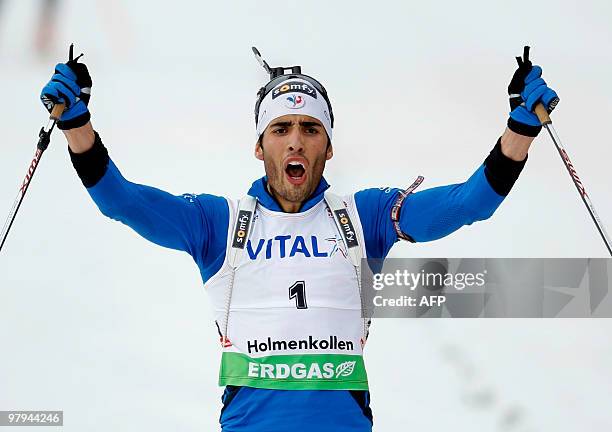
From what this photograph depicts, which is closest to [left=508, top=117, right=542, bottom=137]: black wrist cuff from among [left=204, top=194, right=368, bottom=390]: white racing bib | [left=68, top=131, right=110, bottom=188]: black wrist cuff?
[left=204, top=194, right=368, bottom=390]: white racing bib

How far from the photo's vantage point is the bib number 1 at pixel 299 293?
3.75 metres

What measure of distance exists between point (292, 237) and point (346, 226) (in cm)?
21

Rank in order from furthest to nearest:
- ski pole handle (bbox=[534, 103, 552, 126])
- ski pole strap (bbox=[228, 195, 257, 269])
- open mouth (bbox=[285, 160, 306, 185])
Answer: open mouth (bbox=[285, 160, 306, 185]) < ski pole strap (bbox=[228, 195, 257, 269]) < ski pole handle (bbox=[534, 103, 552, 126])

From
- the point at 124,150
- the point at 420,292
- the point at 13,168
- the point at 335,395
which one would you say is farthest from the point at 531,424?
the point at 13,168

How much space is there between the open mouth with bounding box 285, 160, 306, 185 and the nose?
5 centimetres

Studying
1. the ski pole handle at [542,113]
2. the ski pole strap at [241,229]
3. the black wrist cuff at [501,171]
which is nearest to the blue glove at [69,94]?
the ski pole strap at [241,229]

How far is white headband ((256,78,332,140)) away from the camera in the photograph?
413cm

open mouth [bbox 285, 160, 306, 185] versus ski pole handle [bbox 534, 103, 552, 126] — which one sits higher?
open mouth [bbox 285, 160, 306, 185]

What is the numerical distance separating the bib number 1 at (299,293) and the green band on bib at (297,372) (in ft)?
0.59

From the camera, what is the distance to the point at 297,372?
369 cm

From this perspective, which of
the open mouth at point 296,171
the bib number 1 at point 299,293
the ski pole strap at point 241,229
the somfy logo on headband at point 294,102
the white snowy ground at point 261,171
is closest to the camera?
the bib number 1 at point 299,293

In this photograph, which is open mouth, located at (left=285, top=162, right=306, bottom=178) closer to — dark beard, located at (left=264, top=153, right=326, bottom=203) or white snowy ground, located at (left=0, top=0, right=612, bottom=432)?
dark beard, located at (left=264, top=153, right=326, bottom=203)

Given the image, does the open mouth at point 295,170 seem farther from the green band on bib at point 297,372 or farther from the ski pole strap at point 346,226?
the green band on bib at point 297,372

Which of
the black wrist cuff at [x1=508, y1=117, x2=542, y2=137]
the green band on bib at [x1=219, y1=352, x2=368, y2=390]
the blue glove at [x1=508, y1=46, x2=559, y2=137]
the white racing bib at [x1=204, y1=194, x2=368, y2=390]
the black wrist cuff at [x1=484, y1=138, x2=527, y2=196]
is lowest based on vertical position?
the green band on bib at [x1=219, y1=352, x2=368, y2=390]
